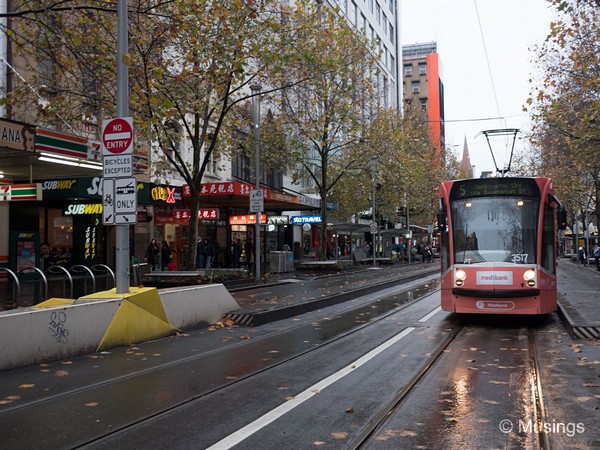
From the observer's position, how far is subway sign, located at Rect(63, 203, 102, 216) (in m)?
22.8

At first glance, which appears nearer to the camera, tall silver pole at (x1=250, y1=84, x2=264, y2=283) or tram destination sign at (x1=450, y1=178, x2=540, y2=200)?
tram destination sign at (x1=450, y1=178, x2=540, y2=200)

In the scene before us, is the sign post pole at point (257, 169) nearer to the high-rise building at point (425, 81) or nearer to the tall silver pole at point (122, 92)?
the tall silver pole at point (122, 92)

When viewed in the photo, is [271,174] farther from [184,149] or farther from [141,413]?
[141,413]

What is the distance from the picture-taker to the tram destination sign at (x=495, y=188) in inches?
460

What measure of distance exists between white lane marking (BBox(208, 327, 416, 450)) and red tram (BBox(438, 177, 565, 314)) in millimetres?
3563

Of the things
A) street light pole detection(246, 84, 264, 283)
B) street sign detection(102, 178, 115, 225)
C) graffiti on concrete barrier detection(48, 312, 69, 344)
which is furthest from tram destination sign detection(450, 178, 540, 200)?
street light pole detection(246, 84, 264, 283)

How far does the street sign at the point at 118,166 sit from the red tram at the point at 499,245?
6.37 m

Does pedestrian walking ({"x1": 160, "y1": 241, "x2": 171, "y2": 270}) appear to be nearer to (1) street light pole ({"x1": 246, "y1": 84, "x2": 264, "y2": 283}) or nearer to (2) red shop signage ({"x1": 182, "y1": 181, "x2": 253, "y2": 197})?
(2) red shop signage ({"x1": 182, "y1": 181, "x2": 253, "y2": 197})

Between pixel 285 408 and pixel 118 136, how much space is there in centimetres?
614

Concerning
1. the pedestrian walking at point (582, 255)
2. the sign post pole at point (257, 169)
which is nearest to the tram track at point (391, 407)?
the sign post pole at point (257, 169)

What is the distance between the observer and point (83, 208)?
2302 cm

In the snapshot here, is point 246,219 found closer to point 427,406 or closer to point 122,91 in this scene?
point 122,91

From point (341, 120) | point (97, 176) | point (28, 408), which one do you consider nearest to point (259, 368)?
point (28, 408)

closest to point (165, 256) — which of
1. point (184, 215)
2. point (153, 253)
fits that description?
point (153, 253)
